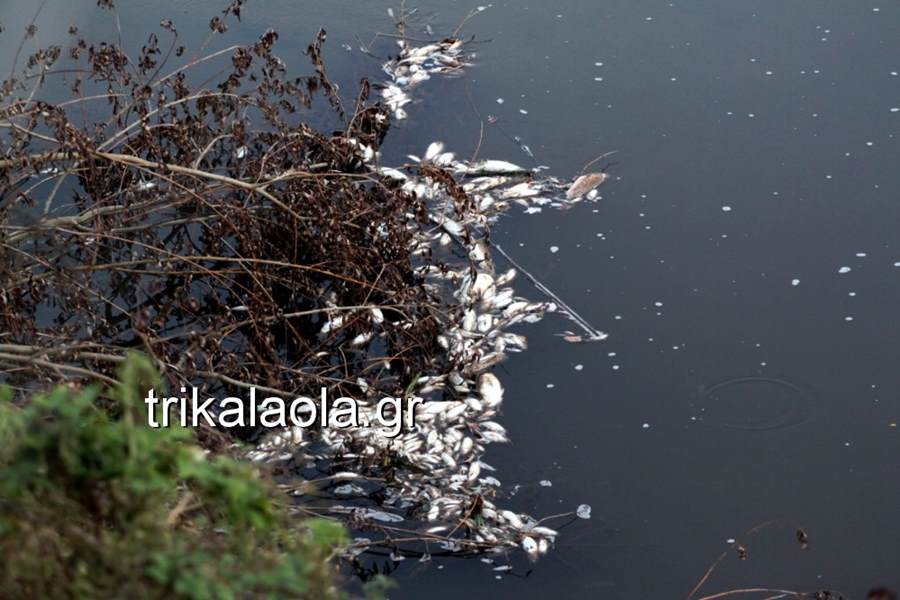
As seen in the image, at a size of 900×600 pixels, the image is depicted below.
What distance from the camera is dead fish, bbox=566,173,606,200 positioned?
17.0 feet

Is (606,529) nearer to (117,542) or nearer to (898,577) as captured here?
(898,577)

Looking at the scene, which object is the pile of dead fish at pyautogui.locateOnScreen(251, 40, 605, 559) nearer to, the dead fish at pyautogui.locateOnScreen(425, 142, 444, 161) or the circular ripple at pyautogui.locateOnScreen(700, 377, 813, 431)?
the dead fish at pyautogui.locateOnScreen(425, 142, 444, 161)

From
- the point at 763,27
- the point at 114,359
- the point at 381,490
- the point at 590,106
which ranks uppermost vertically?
the point at 763,27

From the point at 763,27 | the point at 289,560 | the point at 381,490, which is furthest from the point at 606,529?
the point at 763,27

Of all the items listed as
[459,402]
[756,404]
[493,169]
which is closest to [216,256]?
[459,402]

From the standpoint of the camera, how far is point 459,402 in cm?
412

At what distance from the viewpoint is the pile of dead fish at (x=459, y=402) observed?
3.67 m

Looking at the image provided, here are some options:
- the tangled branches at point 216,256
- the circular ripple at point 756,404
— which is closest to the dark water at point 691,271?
the circular ripple at point 756,404

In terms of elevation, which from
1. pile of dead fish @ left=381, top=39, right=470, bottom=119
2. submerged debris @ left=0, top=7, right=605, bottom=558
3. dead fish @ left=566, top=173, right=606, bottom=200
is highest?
pile of dead fish @ left=381, top=39, right=470, bottom=119

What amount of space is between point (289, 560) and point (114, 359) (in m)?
1.92

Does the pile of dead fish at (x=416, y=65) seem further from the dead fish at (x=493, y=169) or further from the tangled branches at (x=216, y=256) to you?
the tangled branches at (x=216, y=256)

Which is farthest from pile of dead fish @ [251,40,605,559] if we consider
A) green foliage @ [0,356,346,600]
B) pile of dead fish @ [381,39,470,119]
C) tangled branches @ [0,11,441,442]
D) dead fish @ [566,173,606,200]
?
green foliage @ [0,356,346,600]

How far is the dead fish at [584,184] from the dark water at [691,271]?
0.21ft

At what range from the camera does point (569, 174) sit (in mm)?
5281
